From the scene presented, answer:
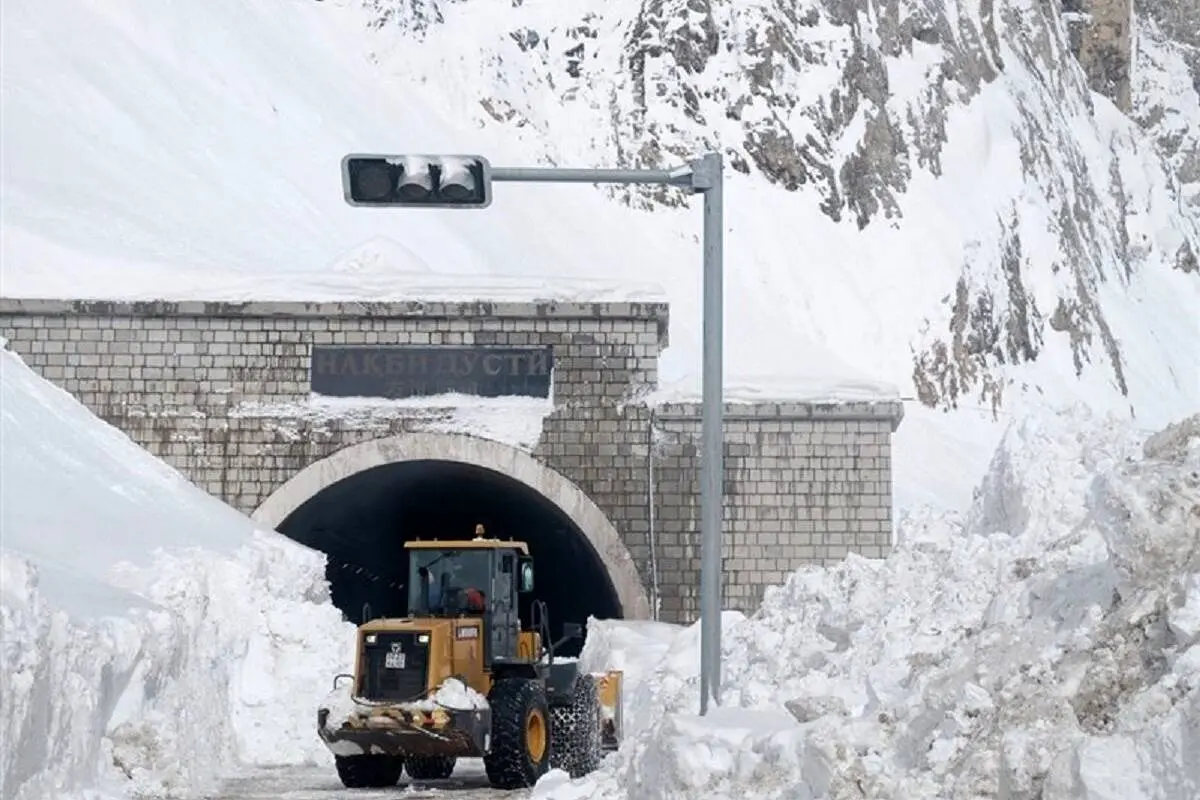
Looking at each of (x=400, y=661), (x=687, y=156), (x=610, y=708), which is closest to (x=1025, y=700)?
(x=400, y=661)

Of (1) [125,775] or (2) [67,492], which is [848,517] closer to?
(2) [67,492]

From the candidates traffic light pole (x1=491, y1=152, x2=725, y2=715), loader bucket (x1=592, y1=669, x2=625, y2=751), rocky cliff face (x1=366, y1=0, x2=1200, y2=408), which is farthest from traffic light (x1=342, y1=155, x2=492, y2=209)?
rocky cliff face (x1=366, y1=0, x2=1200, y2=408)

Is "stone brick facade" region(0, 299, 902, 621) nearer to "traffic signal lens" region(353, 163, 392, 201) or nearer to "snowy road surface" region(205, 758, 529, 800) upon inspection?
"snowy road surface" region(205, 758, 529, 800)

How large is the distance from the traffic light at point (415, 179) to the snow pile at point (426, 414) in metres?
13.8

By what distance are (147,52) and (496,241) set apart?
8778 millimetres

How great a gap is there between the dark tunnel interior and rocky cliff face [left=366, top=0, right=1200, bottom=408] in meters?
18.9

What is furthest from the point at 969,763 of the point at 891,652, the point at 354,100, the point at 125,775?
the point at 354,100

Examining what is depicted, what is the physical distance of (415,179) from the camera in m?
11.8

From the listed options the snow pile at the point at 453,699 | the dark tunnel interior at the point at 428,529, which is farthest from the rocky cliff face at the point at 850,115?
the snow pile at the point at 453,699

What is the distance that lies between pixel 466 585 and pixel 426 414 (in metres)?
9.80

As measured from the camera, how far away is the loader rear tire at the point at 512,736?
14.8 m

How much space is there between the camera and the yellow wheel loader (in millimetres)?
14648

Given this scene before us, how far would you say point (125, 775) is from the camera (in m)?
13.9

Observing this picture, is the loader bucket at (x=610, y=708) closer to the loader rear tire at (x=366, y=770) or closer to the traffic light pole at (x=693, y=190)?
the loader rear tire at (x=366, y=770)
